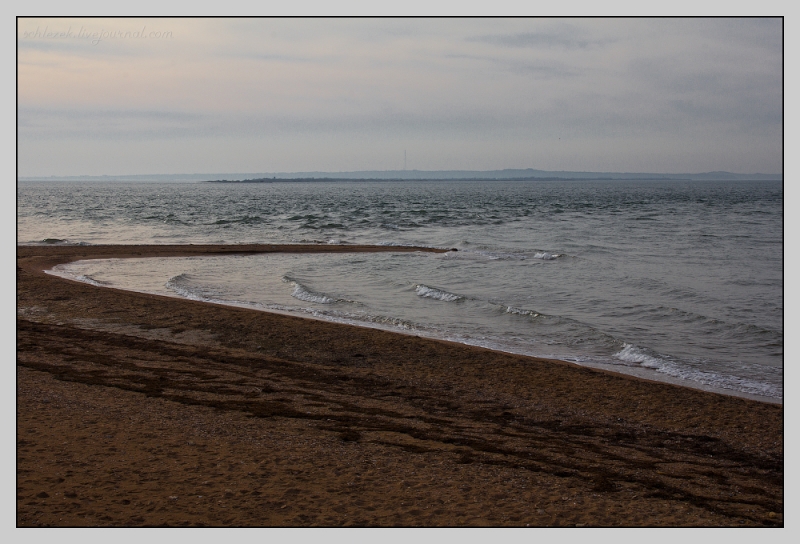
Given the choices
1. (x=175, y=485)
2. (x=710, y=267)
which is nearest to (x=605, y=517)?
(x=175, y=485)

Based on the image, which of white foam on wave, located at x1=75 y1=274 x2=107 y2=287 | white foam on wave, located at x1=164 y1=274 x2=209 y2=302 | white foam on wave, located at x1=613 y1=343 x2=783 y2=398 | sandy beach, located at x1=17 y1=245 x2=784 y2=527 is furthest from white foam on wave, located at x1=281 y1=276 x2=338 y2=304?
white foam on wave, located at x1=613 y1=343 x2=783 y2=398

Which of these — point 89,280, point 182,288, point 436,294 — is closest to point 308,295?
point 436,294

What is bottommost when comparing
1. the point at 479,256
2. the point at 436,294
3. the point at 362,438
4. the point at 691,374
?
the point at 691,374

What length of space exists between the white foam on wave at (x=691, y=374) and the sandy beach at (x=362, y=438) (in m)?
1.03

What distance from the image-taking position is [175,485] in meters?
5.34

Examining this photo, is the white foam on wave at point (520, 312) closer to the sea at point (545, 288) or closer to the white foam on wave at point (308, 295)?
the sea at point (545, 288)

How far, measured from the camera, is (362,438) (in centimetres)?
680

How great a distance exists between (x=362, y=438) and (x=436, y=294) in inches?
425

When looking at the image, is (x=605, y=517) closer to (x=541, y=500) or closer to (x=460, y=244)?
(x=541, y=500)

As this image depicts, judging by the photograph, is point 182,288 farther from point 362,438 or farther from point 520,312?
point 362,438

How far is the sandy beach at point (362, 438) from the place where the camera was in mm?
5133

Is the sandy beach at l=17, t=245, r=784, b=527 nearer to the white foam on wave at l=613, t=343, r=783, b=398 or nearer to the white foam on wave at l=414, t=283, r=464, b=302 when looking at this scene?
the white foam on wave at l=613, t=343, r=783, b=398

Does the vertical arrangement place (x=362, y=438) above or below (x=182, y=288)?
below

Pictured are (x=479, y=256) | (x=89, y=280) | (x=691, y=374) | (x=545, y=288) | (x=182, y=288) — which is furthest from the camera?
(x=479, y=256)
